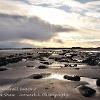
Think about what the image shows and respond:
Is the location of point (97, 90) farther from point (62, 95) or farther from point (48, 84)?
point (48, 84)

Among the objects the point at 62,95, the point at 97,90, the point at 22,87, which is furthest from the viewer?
the point at 22,87

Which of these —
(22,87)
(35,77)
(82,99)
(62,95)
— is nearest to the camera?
(82,99)

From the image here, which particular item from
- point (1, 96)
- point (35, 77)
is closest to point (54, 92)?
point (1, 96)

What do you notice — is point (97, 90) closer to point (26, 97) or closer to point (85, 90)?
point (85, 90)

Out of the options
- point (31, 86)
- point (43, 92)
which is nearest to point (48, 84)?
point (31, 86)

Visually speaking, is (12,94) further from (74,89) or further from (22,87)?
(74,89)

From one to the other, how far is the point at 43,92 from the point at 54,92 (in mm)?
1289

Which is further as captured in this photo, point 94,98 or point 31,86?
point 31,86

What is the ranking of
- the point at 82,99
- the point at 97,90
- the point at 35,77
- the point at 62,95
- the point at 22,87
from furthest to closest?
the point at 35,77
the point at 22,87
the point at 97,90
the point at 62,95
the point at 82,99

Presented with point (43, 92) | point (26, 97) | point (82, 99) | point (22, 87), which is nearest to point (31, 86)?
point (22, 87)

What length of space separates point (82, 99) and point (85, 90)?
332cm

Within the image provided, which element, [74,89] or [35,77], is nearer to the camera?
[74,89]

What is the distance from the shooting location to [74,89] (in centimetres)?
3506

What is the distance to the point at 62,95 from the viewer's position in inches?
1246
